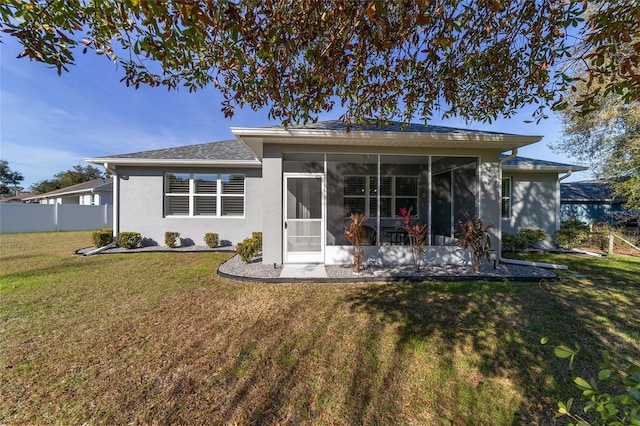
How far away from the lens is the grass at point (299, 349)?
2.40 m

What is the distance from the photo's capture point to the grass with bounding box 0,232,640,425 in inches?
94.5

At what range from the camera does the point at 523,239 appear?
917 centimetres

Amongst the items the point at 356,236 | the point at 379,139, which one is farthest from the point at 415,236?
the point at 379,139

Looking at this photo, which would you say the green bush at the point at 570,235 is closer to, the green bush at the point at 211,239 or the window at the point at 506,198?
the window at the point at 506,198

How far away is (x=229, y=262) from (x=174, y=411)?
193 inches

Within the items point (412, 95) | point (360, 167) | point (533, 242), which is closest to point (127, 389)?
point (412, 95)

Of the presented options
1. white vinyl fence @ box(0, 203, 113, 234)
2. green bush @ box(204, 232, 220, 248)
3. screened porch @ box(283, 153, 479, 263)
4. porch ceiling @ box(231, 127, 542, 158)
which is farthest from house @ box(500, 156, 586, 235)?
white vinyl fence @ box(0, 203, 113, 234)

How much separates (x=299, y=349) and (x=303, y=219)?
12.9ft

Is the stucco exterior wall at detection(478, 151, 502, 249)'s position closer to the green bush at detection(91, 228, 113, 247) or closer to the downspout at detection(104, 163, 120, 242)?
the downspout at detection(104, 163, 120, 242)

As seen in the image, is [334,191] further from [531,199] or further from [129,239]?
[531,199]

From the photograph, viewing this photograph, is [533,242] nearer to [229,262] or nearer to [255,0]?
[229,262]

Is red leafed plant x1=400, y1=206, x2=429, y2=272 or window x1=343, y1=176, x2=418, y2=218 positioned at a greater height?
window x1=343, y1=176, x2=418, y2=218

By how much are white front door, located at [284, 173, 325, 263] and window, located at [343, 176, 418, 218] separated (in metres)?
2.95

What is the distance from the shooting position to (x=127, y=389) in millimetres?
2594
